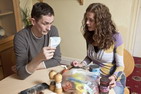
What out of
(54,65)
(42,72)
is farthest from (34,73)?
(54,65)

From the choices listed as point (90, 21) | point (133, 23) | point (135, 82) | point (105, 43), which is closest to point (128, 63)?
point (105, 43)

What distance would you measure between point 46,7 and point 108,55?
655 millimetres

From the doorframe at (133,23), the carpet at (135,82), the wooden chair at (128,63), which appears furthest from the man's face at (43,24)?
the doorframe at (133,23)

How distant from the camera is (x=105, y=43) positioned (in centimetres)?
139

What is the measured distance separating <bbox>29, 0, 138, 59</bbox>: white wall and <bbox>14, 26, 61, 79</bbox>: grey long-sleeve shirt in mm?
1215

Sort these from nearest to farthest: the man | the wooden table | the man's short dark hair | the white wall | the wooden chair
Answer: the wooden table
the man
the man's short dark hair
the wooden chair
the white wall

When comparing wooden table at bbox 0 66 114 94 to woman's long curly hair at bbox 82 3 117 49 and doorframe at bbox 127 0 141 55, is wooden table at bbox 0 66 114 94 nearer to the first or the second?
woman's long curly hair at bbox 82 3 117 49

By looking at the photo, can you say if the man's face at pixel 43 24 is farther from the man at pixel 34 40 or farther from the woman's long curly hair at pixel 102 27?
the woman's long curly hair at pixel 102 27

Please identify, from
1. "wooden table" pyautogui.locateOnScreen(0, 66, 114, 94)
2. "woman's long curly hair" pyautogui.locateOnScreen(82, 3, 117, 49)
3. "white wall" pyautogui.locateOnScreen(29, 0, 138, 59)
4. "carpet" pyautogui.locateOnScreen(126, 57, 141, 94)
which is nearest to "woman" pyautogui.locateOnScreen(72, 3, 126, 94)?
"woman's long curly hair" pyautogui.locateOnScreen(82, 3, 117, 49)

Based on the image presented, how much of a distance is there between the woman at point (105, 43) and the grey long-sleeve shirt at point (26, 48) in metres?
0.32

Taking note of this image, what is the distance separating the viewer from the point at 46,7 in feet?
4.48

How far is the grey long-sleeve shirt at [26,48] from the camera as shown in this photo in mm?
1269

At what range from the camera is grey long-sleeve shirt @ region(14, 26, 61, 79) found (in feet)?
4.16

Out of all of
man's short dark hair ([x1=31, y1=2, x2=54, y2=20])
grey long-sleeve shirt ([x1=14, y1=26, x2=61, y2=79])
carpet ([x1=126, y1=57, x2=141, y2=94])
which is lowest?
carpet ([x1=126, y1=57, x2=141, y2=94])
